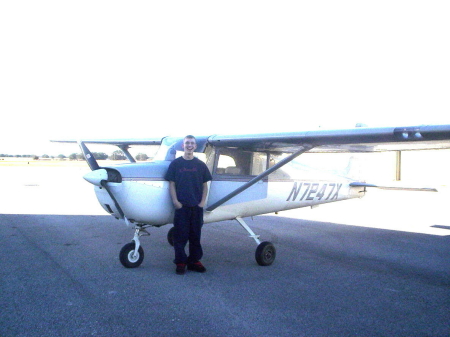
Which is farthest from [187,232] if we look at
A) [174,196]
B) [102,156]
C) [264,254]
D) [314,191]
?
[102,156]

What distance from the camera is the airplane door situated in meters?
5.96

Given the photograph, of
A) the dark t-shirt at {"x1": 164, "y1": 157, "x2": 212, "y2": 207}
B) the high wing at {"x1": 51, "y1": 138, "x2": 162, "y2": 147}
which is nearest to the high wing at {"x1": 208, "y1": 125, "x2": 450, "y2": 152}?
the dark t-shirt at {"x1": 164, "y1": 157, "x2": 212, "y2": 207}

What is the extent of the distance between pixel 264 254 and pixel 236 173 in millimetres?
1361

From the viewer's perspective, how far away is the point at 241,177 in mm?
6254

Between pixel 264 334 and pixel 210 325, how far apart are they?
0.49 meters

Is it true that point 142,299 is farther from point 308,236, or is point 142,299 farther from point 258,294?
point 308,236

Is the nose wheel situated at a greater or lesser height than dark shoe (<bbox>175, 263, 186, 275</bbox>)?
greater

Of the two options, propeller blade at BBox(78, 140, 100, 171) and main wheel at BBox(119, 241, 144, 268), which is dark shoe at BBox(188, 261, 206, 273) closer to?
main wheel at BBox(119, 241, 144, 268)

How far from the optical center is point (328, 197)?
806 cm

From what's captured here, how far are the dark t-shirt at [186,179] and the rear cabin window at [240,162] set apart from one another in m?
0.68

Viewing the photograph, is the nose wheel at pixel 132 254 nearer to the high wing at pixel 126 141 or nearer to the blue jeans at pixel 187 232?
the blue jeans at pixel 187 232

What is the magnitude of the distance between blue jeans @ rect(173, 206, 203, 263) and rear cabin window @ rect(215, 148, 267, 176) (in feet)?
2.89

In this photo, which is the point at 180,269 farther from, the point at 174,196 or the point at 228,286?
the point at 174,196

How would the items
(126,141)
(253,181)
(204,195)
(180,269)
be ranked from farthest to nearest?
1. (126,141)
2. (253,181)
3. (204,195)
4. (180,269)
